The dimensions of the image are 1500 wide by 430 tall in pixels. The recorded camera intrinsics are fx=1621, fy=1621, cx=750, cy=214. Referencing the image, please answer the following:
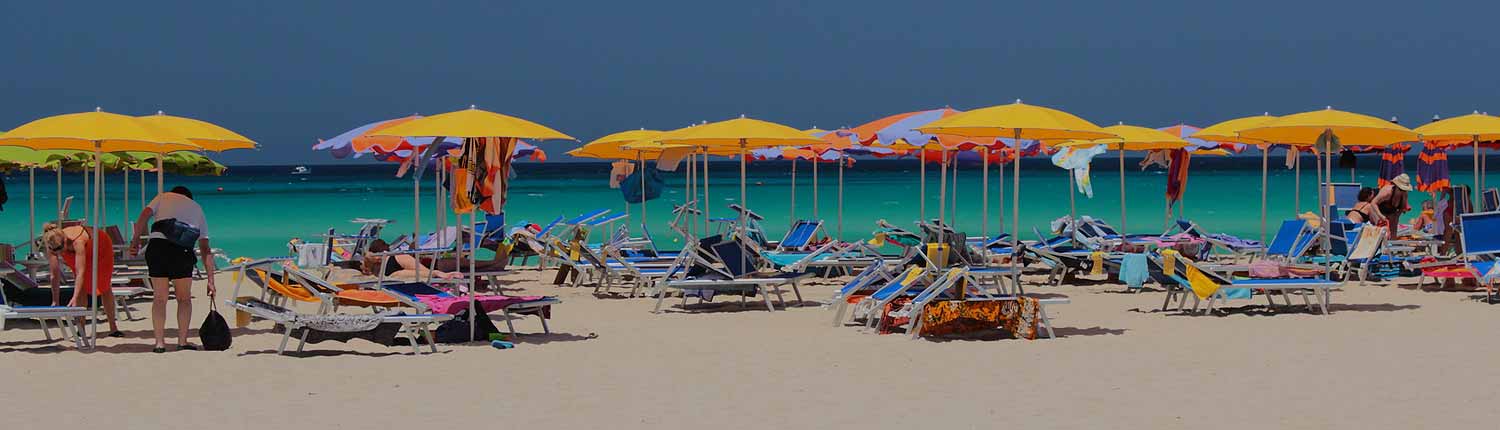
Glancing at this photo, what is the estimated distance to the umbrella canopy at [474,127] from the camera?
8.11 m

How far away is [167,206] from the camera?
770cm

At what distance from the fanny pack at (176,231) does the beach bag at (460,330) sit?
135 centimetres

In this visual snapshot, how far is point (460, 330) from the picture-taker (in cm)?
837

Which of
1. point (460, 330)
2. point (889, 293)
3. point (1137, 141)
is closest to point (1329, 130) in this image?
point (1137, 141)

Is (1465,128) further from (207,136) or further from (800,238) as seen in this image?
(207,136)

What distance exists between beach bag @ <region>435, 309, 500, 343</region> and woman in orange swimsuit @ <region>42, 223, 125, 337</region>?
5.69ft

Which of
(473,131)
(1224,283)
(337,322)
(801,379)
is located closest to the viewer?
(801,379)

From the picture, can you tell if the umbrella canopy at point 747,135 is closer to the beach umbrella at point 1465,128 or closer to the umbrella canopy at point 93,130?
the umbrella canopy at point 93,130

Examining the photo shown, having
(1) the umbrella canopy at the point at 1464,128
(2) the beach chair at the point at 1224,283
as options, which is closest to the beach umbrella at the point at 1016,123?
(2) the beach chair at the point at 1224,283

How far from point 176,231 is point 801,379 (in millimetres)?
3086

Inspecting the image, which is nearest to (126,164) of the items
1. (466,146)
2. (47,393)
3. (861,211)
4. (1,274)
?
(1,274)

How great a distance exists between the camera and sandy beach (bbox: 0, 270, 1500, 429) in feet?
19.2

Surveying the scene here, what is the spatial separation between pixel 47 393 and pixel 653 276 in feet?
17.6

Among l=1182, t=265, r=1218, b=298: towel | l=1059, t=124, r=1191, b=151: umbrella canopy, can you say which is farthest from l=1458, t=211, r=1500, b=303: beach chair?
l=1059, t=124, r=1191, b=151: umbrella canopy
